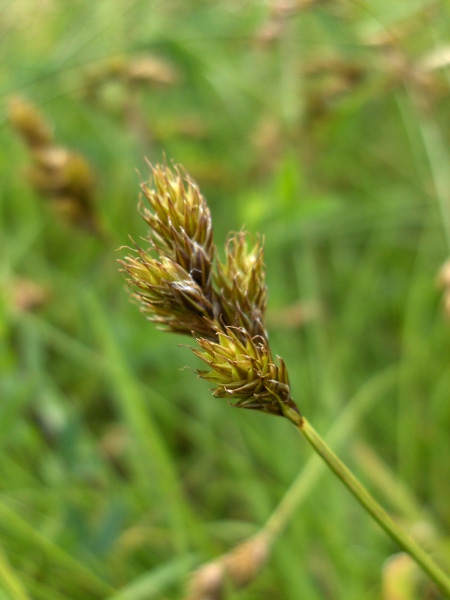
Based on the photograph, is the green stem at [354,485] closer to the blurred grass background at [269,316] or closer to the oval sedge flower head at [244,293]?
the oval sedge flower head at [244,293]

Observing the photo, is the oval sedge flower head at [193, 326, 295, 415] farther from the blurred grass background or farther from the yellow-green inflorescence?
the blurred grass background

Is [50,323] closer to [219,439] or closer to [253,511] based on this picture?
[219,439]

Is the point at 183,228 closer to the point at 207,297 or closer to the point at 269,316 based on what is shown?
the point at 207,297

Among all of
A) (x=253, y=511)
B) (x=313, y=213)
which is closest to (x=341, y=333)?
(x=313, y=213)

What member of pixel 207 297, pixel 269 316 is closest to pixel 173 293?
pixel 207 297

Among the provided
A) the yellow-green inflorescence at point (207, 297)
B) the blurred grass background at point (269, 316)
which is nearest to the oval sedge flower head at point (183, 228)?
the yellow-green inflorescence at point (207, 297)

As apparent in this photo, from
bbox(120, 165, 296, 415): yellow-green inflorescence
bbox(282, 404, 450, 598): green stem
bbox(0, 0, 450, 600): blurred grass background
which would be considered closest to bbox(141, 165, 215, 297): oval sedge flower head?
bbox(120, 165, 296, 415): yellow-green inflorescence
